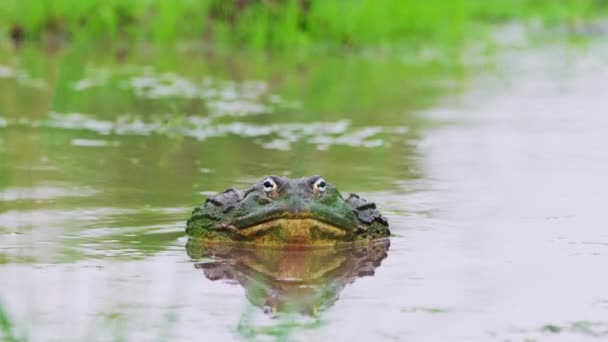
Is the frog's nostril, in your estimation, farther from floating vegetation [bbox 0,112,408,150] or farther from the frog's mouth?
floating vegetation [bbox 0,112,408,150]

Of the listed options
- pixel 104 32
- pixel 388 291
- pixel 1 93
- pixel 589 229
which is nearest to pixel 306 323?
pixel 388 291

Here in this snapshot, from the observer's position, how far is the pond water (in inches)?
222

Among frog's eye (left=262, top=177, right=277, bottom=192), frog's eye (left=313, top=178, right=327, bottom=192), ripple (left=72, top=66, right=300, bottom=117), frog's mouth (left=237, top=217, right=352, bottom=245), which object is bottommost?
frog's mouth (left=237, top=217, right=352, bottom=245)

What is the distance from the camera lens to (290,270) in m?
6.75

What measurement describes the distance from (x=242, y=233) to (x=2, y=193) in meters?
2.00

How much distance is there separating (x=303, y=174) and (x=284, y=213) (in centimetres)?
249

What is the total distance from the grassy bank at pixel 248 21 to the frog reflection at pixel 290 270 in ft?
37.0

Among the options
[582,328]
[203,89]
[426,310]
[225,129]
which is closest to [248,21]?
[203,89]

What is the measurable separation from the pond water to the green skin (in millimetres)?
121

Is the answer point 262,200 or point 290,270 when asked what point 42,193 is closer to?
point 262,200

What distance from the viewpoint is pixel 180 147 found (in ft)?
35.9

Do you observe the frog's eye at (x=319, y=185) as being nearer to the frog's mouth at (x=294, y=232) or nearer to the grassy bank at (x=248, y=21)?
the frog's mouth at (x=294, y=232)

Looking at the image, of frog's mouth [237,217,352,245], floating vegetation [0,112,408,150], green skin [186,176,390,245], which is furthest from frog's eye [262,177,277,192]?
floating vegetation [0,112,408,150]

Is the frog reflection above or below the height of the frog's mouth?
below
